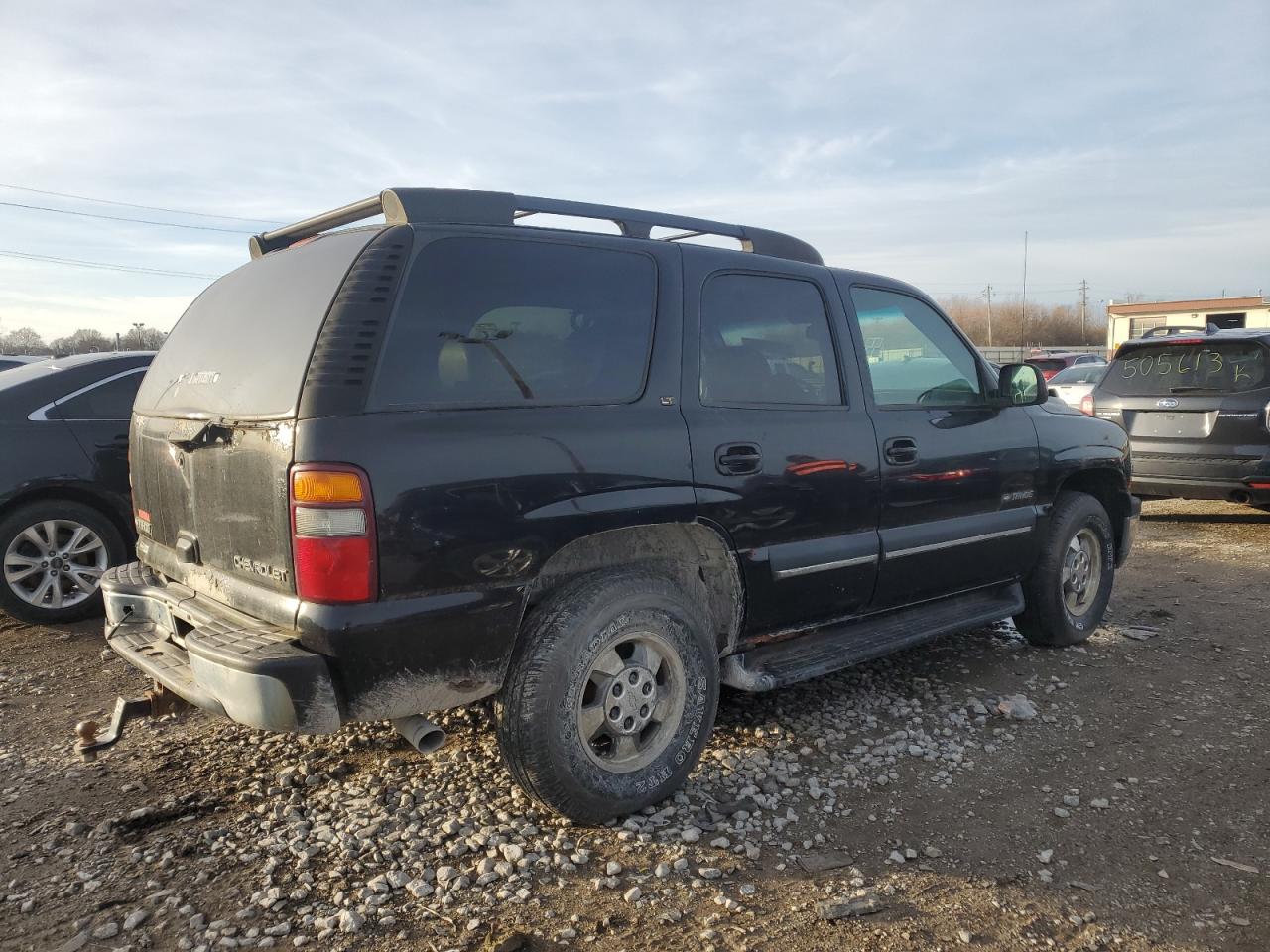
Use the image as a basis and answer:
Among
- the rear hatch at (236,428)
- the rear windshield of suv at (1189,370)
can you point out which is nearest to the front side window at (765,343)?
the rear hatch at (236,428)

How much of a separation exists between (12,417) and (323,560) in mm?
3828

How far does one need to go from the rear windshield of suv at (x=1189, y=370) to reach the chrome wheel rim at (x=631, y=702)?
6782 mm

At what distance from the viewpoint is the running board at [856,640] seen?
140 inches

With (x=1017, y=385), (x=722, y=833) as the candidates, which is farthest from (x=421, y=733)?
(x=1017, y=385)

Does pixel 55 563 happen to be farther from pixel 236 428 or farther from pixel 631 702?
pixel 631 702

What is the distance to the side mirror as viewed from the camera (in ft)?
14.8

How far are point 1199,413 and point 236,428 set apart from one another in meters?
7.88

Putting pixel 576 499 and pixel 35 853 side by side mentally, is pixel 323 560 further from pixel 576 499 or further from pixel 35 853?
pixel 35 853

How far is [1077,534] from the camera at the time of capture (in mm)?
5027

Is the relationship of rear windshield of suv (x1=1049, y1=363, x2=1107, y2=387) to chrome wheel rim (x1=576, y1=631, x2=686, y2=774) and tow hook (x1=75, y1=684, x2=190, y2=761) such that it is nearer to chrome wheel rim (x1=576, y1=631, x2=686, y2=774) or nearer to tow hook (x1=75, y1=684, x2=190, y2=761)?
chrome wheel rim (x1=576, y1=631, x2=686, y2=774)

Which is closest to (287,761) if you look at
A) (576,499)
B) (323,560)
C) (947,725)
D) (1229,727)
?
(323,560)

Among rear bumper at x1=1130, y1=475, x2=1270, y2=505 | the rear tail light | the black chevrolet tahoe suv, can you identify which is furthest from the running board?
Result: rear bumper at x1=1130, y1=475, x2=1270, y2=505

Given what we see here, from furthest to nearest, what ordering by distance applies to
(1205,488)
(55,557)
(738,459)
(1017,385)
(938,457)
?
(1205,488)
(55,557)
(1017,385)
(938,457)
(738,459)

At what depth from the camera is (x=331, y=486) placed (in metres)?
2.53
